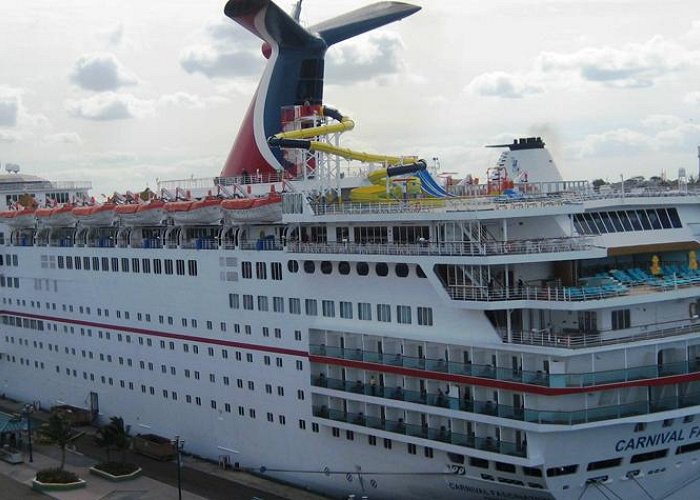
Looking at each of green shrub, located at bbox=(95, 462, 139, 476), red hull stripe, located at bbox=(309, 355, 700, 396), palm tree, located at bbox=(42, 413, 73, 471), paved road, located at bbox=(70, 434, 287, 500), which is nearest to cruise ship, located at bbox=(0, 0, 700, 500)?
red hull stripe, located at bbox=(309, 355, 700, 396)

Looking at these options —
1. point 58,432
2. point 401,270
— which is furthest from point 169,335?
point 401,270

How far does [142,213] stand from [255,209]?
7.21 m

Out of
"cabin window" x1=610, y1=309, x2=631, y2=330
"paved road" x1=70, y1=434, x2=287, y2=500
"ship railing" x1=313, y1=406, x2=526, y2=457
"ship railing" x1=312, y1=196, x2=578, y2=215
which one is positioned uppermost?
"ship railing" x1=312, y1=196, x2=578, y2=215

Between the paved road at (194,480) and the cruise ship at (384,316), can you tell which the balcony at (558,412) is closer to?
the cruise ship at (384,316)

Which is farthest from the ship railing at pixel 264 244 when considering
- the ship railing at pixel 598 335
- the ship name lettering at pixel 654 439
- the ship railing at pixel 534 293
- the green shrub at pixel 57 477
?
the ship name lettering at pixel 654 439

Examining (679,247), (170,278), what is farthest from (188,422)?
(679,247)

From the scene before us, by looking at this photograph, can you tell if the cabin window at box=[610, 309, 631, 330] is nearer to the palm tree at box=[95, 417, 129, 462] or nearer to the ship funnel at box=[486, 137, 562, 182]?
the ship funnel at box=[486, 137, 562, 182]

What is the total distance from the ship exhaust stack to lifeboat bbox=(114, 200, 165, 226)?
437cm

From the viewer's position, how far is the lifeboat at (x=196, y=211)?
34.4 metres

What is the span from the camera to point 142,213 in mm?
37625

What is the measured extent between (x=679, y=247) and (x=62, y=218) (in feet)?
87.3

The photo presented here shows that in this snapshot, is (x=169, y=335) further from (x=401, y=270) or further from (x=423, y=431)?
(x=423, y=431)

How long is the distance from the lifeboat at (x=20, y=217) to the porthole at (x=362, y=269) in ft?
69.4

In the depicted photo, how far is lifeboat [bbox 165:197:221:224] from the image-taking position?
34438mm
